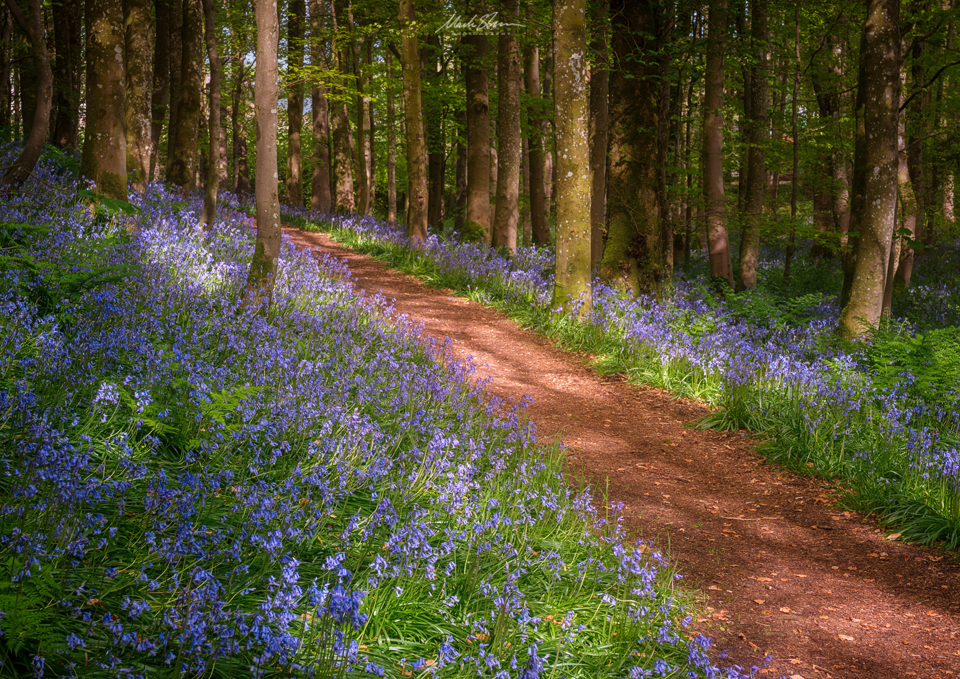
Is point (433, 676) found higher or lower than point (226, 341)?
lower

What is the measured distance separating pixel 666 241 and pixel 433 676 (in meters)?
12.2

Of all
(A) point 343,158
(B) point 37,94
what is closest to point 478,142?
(A) point 343,158

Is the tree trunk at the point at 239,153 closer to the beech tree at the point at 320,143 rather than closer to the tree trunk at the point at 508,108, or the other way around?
the beech tree at the point at 320,143

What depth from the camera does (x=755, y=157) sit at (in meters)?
15.7

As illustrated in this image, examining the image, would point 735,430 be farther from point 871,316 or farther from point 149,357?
point 149,357

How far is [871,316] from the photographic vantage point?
9148 mm

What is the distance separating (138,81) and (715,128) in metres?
10.5

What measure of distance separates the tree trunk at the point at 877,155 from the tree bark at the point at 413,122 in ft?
28.0

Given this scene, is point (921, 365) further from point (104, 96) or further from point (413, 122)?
point (413, 122)

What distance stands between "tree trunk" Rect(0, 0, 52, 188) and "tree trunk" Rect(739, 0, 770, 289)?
12.3 meters

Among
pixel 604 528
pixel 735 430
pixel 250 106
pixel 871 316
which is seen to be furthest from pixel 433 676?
pixel 250 106

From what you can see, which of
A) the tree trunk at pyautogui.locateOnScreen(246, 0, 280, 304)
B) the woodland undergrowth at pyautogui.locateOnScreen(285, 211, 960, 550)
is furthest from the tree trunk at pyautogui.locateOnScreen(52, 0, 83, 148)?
the woodland undergrowth at pyautogui.locateOnScreen(285, 211, 960, 550)

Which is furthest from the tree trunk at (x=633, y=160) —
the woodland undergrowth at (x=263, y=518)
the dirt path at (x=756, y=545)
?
the woodland undergrowth at (x=263, y=518)

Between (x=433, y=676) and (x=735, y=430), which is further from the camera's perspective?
(x=735, y=430)
